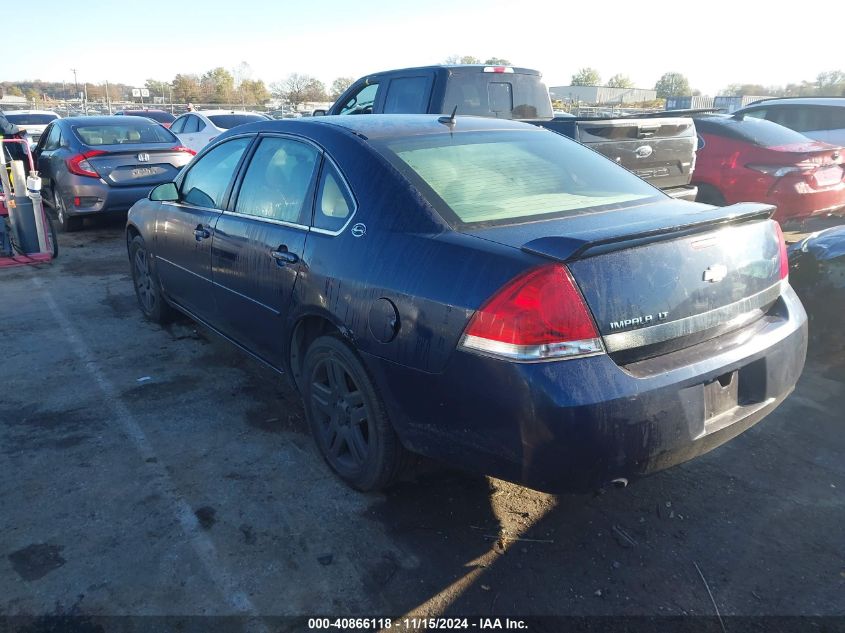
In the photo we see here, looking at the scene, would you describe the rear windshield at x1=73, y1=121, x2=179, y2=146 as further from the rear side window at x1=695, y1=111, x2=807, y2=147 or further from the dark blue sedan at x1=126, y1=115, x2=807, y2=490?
the rear side window at x1=695, y1=111, x2=807, y2=147

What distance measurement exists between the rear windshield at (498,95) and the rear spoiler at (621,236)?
4859 millimetres

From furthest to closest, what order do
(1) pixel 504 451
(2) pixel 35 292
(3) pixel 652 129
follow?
(2) pixel 35 292 → (3) pixel 652 129 → (1) pixel 504 451

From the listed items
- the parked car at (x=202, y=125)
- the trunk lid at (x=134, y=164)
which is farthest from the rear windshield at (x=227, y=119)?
the trunk lid at (x=134, y=164)

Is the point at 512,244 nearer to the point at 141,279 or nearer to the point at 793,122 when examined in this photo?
the point at 141,279

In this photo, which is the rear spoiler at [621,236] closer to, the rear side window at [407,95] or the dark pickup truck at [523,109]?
the dark pickup truck at [523,109]

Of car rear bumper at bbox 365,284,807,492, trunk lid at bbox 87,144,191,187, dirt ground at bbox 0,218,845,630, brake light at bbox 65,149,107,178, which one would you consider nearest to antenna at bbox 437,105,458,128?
car rear bumper at bbox 365,284,807,492

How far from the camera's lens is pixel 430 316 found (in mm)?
2391

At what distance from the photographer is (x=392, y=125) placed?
336 centimetres

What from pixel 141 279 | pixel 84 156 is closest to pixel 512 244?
pixel 141 279

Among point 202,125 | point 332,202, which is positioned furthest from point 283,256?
point 202,125

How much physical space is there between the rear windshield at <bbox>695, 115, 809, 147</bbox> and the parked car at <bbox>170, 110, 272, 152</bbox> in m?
9.71

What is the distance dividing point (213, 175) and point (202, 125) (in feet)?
39.3

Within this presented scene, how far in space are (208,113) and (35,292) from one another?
33.0 ft

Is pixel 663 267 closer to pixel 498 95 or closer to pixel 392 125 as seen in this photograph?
pixel 392 125
